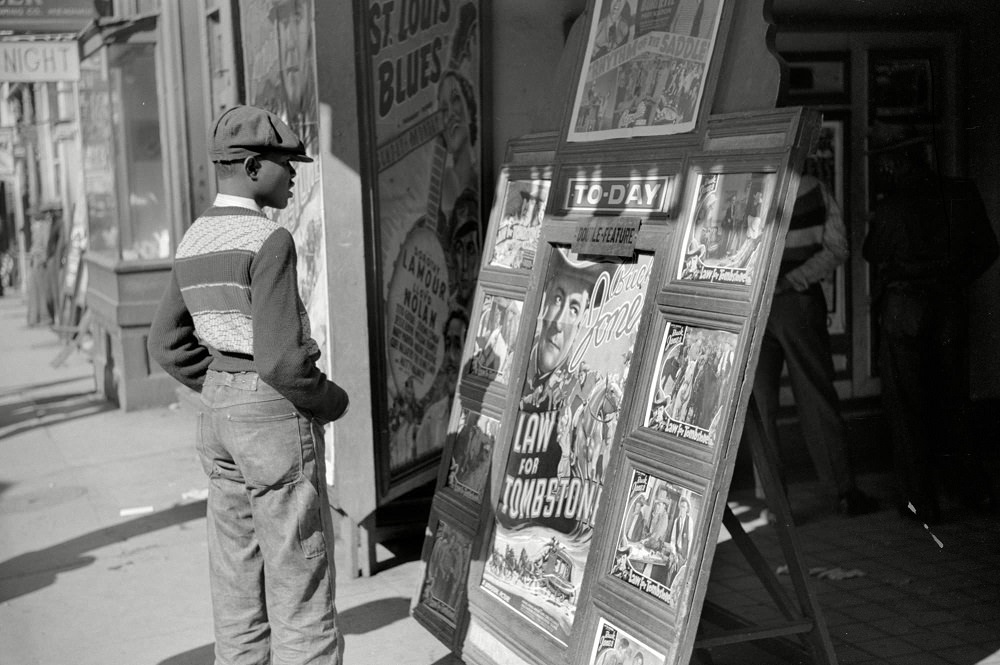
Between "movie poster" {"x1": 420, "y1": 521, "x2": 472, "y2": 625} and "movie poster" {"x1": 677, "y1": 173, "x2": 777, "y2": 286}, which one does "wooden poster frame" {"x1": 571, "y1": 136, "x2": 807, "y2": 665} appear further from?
"movie poster" {"x1": 420, "y1": 521, "x2": 472, "y2": 625}

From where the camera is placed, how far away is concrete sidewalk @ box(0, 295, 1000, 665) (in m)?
4.86

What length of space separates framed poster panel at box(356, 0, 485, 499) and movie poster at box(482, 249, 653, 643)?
5.34ft

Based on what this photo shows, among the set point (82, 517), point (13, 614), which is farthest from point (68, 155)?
point (13, 614)

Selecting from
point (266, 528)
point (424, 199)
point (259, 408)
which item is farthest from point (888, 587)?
point (259, 408)

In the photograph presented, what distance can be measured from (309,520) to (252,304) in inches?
27.9

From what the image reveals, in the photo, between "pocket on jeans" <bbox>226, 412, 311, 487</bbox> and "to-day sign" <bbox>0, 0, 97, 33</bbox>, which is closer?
"pocket on jeans" <bbox>226, 412, 311, 487</bbox>

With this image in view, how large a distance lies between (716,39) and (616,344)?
104 cm

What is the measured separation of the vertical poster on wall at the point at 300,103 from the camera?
5.62 m

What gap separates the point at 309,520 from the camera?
3629mm

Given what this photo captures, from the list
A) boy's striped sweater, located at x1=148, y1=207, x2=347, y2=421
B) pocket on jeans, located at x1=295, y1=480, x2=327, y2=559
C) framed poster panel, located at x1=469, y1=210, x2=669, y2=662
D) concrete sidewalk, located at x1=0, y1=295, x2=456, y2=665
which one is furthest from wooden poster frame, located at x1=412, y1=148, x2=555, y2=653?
boy's striped sweater, located at x1=148, y1=207, x2=347, y2=421

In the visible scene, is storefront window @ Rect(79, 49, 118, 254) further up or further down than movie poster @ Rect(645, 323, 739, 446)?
further up

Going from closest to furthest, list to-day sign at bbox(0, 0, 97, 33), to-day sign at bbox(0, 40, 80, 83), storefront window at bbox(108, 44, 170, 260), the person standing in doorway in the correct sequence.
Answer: the person standing in doorway → storefront window at bbox(108, 44, 170, 260) → to-day sign at bbox(0, 0, 97, 33) → to-day sign at bbox(0, 40, 80, 83)

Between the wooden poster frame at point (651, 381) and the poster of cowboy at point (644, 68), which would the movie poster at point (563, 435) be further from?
the poster of cowboy at point (644, 68)

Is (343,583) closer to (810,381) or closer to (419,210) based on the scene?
(419,210)
